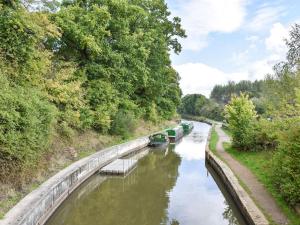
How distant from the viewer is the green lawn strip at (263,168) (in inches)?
470

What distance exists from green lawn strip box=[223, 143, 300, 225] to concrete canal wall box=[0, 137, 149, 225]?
8360mm

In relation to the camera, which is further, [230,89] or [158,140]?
[230,89]

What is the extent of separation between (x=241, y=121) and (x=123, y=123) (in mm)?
11141

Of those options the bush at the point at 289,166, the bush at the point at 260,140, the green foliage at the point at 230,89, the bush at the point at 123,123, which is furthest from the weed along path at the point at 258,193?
the green foliage at the point at 230,89

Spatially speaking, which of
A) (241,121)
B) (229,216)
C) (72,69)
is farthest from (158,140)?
(229,216)

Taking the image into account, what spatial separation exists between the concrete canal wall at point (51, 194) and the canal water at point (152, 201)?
1.30 ft

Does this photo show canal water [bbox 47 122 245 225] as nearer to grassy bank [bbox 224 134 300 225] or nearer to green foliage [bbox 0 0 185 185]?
grassy bank [bbox 224 134 300 225]

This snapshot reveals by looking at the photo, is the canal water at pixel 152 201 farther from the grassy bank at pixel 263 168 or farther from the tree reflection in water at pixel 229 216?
the grassy bank at pixel 263 168

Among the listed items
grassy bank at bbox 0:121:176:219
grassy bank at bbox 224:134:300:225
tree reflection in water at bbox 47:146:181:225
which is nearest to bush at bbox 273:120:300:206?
grassy bank at bbox 224:134:300:225

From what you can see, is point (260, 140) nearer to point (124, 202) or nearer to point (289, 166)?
point (289, 166)

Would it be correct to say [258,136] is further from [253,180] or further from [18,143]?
[18,143]

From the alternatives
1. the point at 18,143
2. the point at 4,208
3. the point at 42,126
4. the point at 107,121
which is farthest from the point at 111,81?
the point at 4,208

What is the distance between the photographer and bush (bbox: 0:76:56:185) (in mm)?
12008

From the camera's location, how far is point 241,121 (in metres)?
25.7
